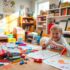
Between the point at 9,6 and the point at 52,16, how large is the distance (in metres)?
1.92

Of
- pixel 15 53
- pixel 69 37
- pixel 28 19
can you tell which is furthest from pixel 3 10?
pixel 15 53

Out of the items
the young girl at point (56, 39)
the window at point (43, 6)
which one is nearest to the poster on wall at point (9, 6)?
the window at point (43, 6)

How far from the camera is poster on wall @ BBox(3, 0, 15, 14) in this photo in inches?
195

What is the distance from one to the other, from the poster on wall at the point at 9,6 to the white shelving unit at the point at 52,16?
1194 mm

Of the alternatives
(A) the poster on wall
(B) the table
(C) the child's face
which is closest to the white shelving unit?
(A) the poster on wall

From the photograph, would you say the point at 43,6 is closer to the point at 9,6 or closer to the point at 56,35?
the point at 9,6

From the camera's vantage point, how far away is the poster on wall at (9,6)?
496cm

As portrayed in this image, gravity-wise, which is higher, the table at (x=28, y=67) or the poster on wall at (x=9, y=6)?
the poster on wall at (x=9, y=6)

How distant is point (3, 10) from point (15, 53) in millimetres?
3973

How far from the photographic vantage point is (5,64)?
1129mm

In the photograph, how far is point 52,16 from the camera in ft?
13.9

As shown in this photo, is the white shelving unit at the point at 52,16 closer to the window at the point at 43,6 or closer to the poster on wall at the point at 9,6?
the window at the point at 43,6

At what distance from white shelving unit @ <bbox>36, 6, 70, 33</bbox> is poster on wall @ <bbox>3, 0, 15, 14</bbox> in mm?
1194

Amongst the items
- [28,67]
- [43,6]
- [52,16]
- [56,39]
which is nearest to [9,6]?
[43,6]
